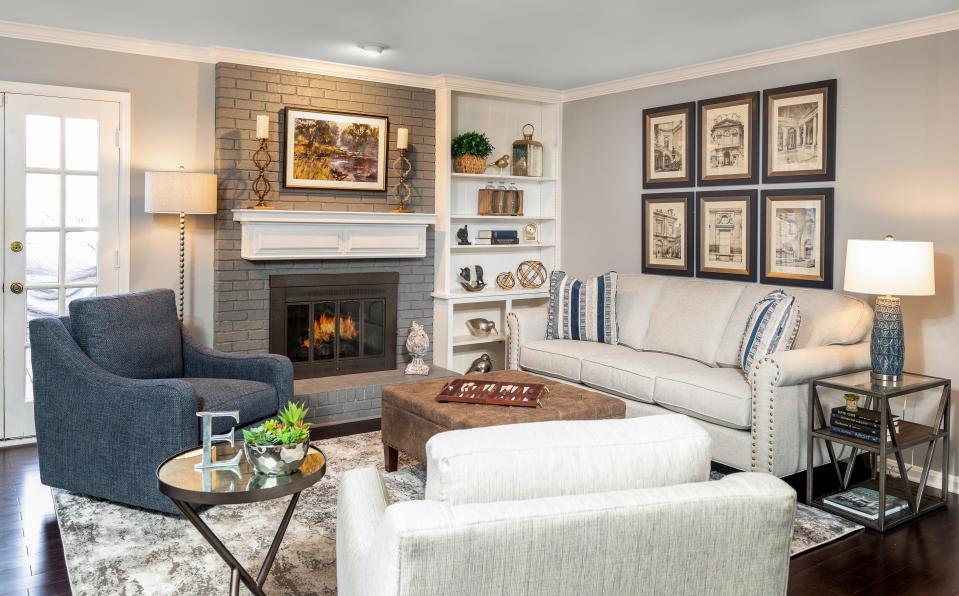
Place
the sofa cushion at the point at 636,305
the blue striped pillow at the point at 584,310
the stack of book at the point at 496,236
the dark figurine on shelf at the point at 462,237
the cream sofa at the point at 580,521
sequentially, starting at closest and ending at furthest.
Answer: the cream sofa at the point at 580,521 → the sofa cushion at the point at 636,305 → the blue striped pillow at the point at 584,310 → the dark figurine on shelf at the point at 462,237 → the stack of book at the point at 496,236

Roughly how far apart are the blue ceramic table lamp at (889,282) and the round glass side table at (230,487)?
2.71 m

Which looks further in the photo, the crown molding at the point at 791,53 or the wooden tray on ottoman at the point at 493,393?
the crown molding at the point at 791,53

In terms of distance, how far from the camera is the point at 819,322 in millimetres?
4266

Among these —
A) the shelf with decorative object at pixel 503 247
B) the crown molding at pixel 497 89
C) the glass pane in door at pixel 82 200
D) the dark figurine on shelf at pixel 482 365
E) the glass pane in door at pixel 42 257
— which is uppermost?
the crown molding at pixel 497 89

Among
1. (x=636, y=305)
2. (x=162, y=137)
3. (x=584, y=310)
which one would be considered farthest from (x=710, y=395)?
(x=162, y=137)

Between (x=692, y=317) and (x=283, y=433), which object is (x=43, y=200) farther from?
(x=692, y=317)

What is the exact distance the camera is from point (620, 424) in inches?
69.7

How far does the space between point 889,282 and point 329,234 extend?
11.2ft

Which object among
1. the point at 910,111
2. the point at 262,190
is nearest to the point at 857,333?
the point at 910,111

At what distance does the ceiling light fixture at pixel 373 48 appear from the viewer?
4781 millimetres

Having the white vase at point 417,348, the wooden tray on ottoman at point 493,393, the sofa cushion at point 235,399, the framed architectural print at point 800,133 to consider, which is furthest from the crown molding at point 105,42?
the framed architectural print at point 800,133

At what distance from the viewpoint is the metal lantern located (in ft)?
20.8

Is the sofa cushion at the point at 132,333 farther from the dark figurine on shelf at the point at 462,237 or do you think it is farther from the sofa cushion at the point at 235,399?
the dark figurine on shelf at the point at 462,237

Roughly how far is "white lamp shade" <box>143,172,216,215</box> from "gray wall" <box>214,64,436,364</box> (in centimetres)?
41
